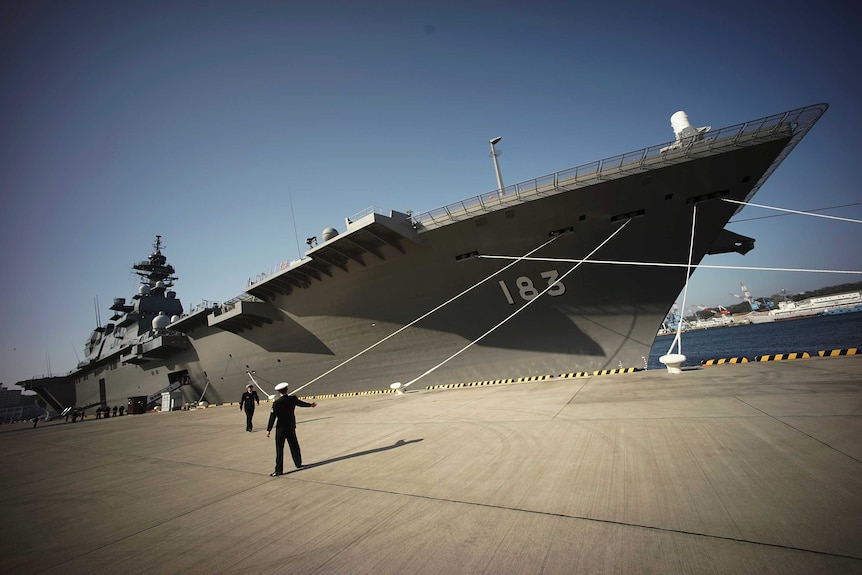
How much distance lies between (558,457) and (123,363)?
36100 millimetres

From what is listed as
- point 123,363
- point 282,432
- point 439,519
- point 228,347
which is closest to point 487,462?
point 439,519

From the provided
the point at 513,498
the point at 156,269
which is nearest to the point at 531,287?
the point at 513,498

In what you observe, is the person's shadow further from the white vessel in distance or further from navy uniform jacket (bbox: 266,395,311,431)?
the white vessel in distance

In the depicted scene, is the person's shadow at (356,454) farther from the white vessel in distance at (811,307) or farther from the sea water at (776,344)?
the white vessel in distance at (811,307)

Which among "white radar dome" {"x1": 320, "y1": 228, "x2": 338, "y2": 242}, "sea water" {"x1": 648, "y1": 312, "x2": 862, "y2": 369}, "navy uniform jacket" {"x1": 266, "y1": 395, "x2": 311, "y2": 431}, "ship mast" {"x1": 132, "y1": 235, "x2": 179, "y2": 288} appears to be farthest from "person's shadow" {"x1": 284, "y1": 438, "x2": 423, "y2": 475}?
"ship mast" {"x1": 132, "y1": 235, "x2": 179, "y2": 288}

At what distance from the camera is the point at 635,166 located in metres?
8.69

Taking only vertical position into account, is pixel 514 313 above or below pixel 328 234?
below

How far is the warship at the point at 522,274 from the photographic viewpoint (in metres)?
8.80

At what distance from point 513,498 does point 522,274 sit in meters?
8.37

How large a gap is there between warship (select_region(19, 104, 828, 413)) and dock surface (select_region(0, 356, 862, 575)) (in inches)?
174

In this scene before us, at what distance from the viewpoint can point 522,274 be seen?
1060cm

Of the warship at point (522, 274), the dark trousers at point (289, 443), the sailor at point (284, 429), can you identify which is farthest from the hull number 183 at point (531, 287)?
the dark trousers at point (289, 443)

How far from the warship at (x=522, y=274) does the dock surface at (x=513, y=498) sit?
4.42 meters

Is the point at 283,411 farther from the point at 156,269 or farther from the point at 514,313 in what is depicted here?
the point at 156,269
